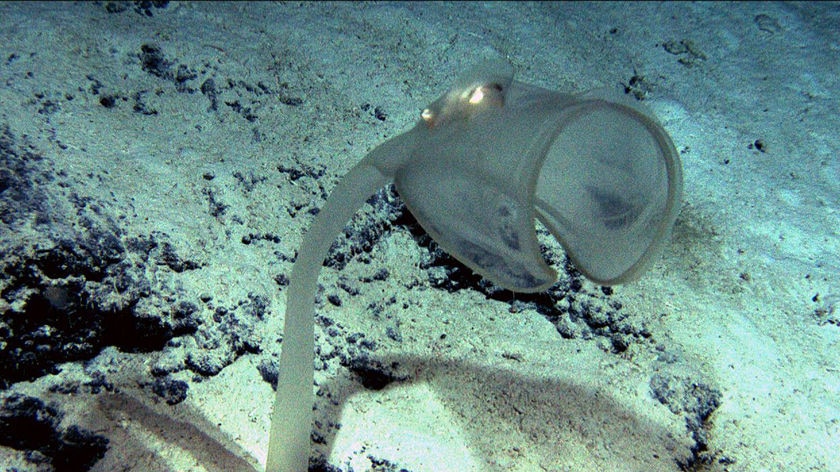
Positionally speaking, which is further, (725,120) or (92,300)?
(725,120)

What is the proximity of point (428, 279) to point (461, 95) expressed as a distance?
44.0 inches

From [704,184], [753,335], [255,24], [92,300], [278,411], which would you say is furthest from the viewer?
[255,24]

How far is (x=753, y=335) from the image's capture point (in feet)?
6.95

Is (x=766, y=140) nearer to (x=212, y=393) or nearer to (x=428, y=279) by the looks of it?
(x=428, y=279)

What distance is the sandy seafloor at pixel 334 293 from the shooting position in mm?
1750

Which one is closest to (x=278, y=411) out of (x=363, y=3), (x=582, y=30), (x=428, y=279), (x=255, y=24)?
(x=428, y=279)

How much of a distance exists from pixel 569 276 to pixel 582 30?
2351mm

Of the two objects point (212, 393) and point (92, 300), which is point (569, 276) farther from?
point (92, 300)

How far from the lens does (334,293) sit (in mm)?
2146

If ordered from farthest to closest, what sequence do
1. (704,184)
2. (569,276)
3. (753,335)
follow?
(704,184)
(569,276)
(753,335)

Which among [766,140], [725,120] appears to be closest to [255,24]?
[725,120]

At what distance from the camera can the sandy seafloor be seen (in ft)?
5.74

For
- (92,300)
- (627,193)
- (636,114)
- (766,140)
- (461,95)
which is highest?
(766,140)

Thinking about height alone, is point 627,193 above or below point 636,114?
below
